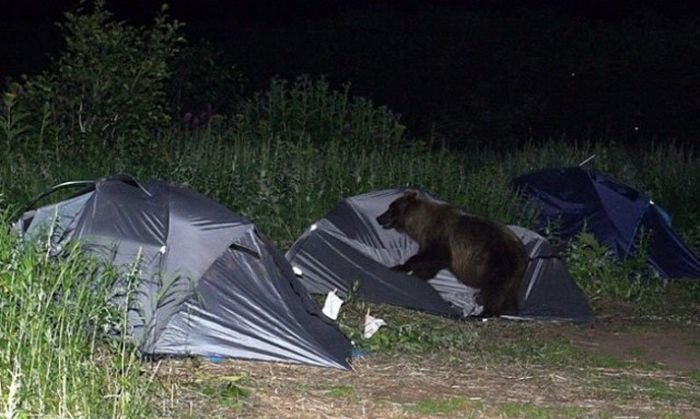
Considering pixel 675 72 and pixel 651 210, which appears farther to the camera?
pixel 675 72

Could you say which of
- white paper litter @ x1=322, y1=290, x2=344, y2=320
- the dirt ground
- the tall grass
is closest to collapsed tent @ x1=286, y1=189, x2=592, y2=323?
white paper litter @ x1=322, y1=290, x2=344, y2=320

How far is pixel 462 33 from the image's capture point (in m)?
19.8

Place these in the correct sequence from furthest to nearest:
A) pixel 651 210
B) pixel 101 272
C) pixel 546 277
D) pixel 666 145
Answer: pixel 666 145 < pixel 651 210 < pixel 546 277 < pixel 101 272

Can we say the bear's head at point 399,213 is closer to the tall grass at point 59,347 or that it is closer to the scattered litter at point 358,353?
the scattered litter at point 358,353

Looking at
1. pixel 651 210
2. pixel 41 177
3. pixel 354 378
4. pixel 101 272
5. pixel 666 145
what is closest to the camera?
pixel 101 272

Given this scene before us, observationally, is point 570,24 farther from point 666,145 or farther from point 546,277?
point 546,277

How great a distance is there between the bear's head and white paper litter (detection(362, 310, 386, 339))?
5.34 feet

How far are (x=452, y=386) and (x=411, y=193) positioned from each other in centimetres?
314

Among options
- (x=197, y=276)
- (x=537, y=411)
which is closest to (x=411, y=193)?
(x=197, y=276)

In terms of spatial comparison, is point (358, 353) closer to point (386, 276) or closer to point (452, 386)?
point (452, 386)

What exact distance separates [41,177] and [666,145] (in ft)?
32.6

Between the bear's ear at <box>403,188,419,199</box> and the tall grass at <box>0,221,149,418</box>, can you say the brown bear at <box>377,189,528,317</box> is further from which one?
the tall grass at <box>0,221,149,418</box>

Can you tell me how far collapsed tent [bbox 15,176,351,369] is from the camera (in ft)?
25.5

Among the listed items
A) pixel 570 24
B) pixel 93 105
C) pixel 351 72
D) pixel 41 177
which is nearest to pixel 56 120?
pixel 93 105
